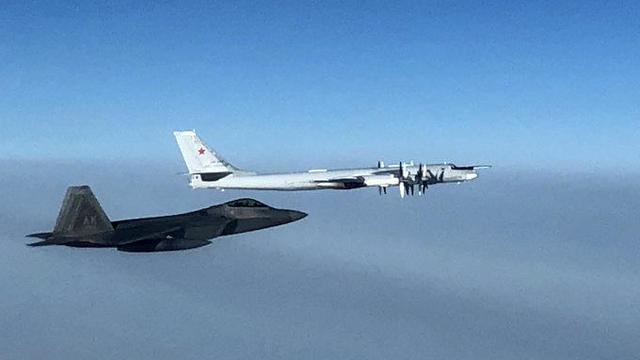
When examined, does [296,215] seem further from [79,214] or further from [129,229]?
[79,214]

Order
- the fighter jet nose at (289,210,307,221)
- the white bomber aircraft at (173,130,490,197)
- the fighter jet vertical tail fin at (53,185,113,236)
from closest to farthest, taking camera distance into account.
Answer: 1. the fighter jet vertical tail fin at (53,185,113,236)
2. the fighter jet nose at (289,210,307,221)
3. the white bomber aircraft at (173,130,490,197)

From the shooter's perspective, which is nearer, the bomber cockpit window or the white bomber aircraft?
the bomber cockpit window

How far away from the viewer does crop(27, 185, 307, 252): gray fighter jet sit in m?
42.0

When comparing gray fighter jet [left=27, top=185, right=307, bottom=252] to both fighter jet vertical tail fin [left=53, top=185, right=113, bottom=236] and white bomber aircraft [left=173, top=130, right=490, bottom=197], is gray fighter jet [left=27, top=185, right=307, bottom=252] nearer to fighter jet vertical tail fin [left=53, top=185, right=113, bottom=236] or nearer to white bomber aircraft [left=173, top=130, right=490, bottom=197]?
fighter jet vertical tail fin [left=53, top=185, right=113, bottom=236]

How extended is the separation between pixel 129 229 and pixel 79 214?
4355 mm

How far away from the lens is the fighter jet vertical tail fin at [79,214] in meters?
41.9

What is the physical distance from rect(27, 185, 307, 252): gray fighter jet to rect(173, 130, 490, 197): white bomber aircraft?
75.5 ft

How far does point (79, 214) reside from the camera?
42.1 metres

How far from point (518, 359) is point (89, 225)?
85.7 meters

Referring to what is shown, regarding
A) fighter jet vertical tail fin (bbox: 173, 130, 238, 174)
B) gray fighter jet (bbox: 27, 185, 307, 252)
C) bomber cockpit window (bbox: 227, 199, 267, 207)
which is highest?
fighter jet vertical tail fin (bbox: 173, 130, 238, 174)

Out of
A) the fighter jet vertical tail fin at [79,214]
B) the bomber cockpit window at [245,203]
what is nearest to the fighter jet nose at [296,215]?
the bomber cockpit window at [245,203]

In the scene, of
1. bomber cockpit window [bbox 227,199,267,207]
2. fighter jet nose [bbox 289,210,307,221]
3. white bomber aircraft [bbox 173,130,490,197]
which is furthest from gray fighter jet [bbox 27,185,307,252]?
white bomber aircraft [bbox 173,130,490,197]

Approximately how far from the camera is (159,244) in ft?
138

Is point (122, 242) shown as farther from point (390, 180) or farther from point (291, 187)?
point (390, 180)
